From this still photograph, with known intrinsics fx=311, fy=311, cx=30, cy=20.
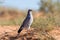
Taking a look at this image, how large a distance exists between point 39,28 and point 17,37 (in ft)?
4.09

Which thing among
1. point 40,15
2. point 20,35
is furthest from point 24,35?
point 40,15

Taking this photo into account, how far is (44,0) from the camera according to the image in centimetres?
2400

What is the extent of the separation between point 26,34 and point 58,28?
2203 mm

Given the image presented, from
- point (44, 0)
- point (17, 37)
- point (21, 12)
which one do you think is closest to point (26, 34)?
point (17, 37)

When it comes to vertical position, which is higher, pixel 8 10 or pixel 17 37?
Answer: pixel 17 37

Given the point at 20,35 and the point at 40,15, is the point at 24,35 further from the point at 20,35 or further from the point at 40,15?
the point at 40,15

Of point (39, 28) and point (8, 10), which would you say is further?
point (8, 10)

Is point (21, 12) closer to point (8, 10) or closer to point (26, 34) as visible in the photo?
point (8, 10)

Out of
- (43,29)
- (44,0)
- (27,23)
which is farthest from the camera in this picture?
(44,0)

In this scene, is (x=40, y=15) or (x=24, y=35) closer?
(x=24, y=35)

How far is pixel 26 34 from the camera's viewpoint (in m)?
12.4

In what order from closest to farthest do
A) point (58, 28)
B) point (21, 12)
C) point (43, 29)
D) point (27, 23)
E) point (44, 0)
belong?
point (27, 23)
point (43, 29)
point (58, 28)
point (44, 0)
point (21, 12)

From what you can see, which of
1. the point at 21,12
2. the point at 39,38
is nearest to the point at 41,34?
the point at 39,38

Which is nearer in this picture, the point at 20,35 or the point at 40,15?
the point at 20,35
